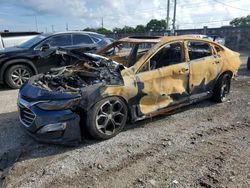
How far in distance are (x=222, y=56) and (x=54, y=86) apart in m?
3.77

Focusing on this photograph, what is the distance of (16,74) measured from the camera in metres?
8.47

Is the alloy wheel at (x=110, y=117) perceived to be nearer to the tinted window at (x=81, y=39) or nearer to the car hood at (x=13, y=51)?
the car hood at (x=13, y=51)

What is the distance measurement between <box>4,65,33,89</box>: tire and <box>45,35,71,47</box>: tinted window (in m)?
1.10

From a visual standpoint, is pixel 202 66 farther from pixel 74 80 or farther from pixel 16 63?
pixel 16 63

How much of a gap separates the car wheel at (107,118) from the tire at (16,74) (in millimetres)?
4926

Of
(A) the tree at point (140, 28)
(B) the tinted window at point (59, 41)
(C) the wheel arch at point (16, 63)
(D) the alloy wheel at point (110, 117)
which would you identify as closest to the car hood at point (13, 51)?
(C) the wheel arch at point (16, 63)

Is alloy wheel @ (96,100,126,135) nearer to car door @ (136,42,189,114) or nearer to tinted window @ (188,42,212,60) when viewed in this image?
car door @ (136,42,189,114)

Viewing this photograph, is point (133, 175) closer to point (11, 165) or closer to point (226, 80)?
point (11, 165)

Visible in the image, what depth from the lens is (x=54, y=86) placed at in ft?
14.8

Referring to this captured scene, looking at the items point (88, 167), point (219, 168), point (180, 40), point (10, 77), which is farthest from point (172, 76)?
point (10, 77)

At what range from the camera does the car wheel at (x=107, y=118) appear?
428 cm

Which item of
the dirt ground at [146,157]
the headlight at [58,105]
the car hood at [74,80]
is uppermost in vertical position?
the car hood at [74,80]

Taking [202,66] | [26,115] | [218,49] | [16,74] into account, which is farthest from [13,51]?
[218,49]

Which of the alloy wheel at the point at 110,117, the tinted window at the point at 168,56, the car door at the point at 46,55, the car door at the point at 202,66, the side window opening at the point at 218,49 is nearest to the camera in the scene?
the alloy wheel at the point at 110,117
